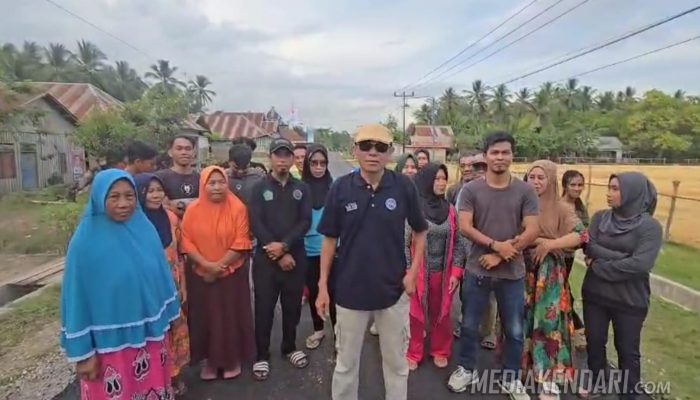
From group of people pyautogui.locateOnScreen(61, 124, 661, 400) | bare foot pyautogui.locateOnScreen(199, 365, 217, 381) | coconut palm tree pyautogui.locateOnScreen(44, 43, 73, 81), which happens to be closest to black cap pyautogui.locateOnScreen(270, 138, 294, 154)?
group of people pyautogui.locateOnScreen(61, 124, 661, 400)

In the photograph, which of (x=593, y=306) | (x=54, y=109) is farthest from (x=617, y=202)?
(x=54, y=109)

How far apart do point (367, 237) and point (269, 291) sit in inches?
52.3

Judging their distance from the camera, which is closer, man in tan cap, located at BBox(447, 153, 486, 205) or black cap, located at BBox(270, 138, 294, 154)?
black cap, located at BBox(270, 138, 294, 154)

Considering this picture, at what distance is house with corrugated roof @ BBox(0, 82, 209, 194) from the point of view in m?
16.1

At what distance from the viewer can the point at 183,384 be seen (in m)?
3.38

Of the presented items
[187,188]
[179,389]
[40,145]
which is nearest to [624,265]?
[179,389]

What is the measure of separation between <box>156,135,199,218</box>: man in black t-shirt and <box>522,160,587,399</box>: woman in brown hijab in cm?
271

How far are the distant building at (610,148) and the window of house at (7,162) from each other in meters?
57.0

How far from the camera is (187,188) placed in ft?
13.1

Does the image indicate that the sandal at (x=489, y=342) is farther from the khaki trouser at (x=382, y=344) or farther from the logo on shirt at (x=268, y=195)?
the logo on shirt at (x=268, y=195)

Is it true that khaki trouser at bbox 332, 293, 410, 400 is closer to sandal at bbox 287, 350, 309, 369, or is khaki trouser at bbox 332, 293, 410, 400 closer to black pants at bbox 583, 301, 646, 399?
sandal at bbox 287, 350, 309, 369

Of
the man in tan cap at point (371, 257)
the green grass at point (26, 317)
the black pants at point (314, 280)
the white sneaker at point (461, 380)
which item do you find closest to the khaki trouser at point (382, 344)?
the man in tan cap at point (371, 257)

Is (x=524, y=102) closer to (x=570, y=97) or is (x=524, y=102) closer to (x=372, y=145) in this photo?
(x=570, y=97)

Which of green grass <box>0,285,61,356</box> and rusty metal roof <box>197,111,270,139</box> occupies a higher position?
rusty metal roof <box>197,111,270,139</box>
